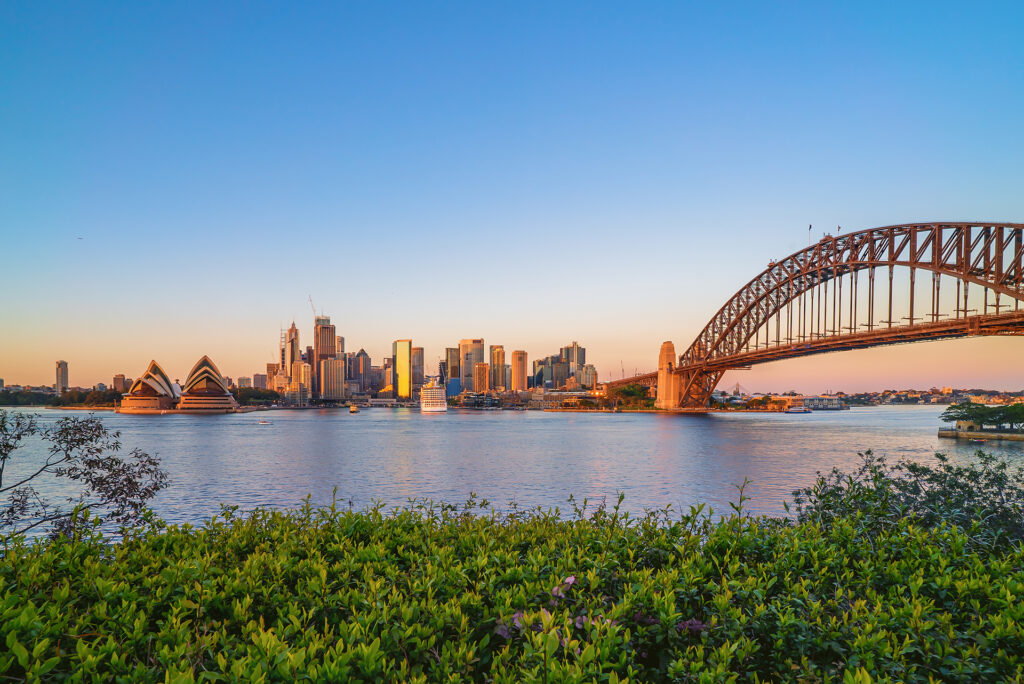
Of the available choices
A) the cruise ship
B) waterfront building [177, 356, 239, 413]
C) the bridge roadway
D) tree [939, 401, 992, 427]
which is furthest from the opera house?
tree [939, 401, 992, 427]

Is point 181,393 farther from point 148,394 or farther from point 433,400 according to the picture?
point 433,400

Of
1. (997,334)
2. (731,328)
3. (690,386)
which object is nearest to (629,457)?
(997,334)

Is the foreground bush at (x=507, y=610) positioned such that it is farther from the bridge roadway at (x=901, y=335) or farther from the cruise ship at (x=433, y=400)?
the cruise ship at (x=433, y=400)

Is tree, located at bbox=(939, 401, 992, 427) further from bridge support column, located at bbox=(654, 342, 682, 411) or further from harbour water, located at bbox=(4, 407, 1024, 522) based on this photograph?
bridge support column, located at bbox=(654, 342, 682, 411)

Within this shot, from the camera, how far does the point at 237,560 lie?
14.0ft

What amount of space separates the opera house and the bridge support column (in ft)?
313

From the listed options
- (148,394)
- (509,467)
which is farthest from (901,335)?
(148,394)

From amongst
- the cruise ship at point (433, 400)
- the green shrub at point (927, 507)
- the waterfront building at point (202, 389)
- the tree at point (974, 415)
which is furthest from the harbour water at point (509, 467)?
the cruise ship at point (433, 400)

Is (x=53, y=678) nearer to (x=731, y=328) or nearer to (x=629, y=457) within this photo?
(x=629, y=457)

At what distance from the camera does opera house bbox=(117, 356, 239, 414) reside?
122 m

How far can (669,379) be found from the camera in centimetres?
9588

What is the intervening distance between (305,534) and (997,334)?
48.4m

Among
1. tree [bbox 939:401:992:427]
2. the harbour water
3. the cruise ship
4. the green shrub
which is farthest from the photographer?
the cruise ship

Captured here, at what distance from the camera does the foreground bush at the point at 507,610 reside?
8.29 ft
